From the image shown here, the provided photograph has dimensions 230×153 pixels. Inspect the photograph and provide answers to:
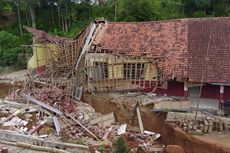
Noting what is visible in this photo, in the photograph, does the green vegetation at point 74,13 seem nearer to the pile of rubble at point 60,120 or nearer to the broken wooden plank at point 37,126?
the pile of rubble at point 60,120

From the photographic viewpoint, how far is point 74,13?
124ft

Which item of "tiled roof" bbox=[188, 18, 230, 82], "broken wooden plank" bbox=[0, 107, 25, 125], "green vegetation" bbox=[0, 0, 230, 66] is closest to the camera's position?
"tiled roof" bbox=[188, 18, 230, 82]

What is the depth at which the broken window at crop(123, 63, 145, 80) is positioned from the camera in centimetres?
2130

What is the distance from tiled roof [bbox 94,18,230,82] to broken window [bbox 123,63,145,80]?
65 centimetres

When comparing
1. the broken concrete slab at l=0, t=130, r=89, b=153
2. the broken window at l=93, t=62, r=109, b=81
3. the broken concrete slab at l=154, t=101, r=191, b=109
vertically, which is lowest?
the broken concrete slab at l=0, t=130, r=89, b=153

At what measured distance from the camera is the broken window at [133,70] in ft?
69.9

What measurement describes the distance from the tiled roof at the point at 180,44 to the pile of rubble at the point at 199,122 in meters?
2.00

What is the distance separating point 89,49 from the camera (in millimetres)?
22266

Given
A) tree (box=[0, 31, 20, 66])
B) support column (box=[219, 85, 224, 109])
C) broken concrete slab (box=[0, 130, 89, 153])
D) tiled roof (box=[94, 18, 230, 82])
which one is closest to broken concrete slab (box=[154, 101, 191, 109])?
tiled roof (box=[94, 18, 230, 82])

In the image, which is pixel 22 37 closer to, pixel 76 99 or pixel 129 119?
pixel 76 99

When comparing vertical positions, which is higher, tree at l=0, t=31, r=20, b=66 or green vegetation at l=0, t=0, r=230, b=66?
green vegetation at l=0, t=0, r=230, b=66

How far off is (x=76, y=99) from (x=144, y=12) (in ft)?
46.1

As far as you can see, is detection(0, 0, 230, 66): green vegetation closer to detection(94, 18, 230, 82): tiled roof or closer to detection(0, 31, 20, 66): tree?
detection(0, 31, 20, 66): tree

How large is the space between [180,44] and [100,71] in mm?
4911
